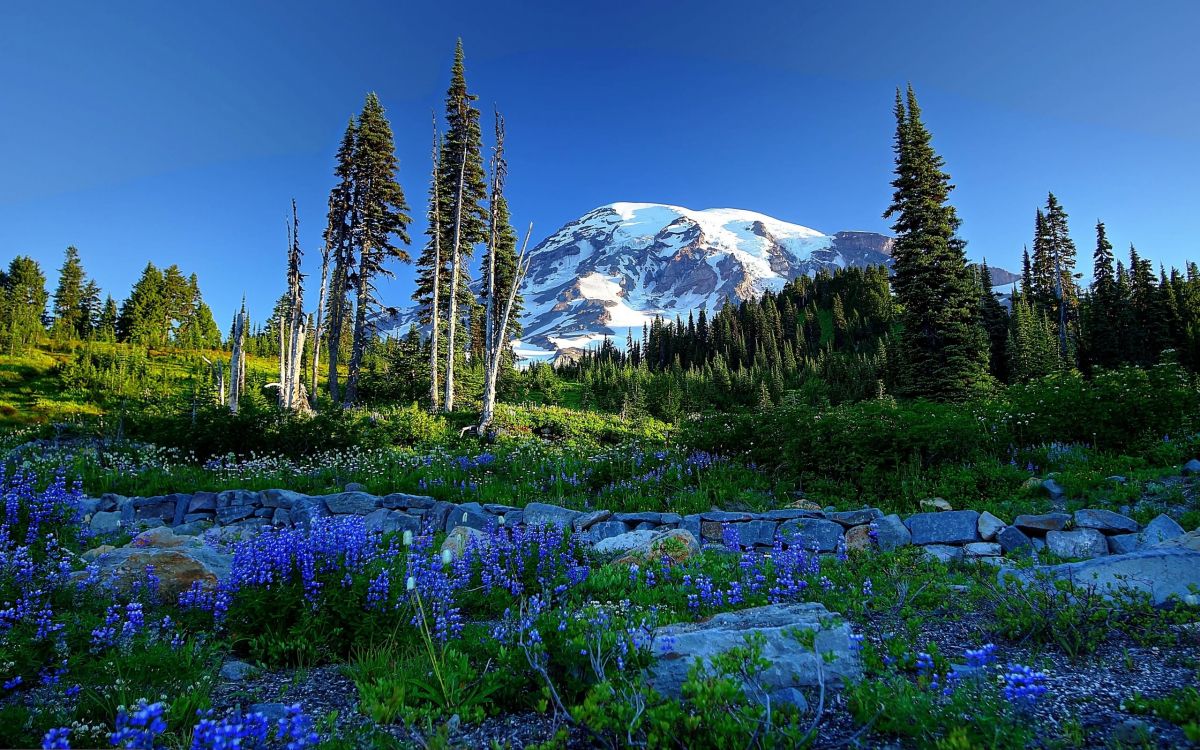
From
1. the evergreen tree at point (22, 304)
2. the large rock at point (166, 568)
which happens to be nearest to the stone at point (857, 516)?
the large rock at point (166, 568)

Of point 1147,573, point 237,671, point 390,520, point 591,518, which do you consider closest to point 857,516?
point 1147,573

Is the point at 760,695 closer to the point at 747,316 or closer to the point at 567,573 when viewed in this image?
the point at 567,573

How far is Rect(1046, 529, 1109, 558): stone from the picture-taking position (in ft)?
18.2

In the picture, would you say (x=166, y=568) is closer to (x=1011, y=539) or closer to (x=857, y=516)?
(x=857, y=516)

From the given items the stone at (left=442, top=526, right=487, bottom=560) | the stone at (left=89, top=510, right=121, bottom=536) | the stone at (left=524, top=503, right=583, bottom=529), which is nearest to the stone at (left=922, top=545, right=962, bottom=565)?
the stone at (left=524, top=503, right=583, bottom=529)

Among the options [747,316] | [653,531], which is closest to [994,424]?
[653,531]

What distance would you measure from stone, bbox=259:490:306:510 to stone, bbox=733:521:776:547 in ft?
23.3

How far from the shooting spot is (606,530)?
7.29 m

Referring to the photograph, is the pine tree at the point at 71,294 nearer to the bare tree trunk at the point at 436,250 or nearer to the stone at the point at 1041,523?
the bare tree trunk at the point at 436,250

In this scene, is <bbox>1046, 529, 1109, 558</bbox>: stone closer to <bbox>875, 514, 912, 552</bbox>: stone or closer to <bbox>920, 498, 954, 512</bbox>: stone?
<bbox>920, 498, 954, 512</bbox>: stone

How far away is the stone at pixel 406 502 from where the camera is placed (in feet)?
27.7

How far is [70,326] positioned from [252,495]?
73215mm

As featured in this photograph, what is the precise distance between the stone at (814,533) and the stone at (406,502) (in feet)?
17.8

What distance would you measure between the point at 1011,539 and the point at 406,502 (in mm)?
8214
